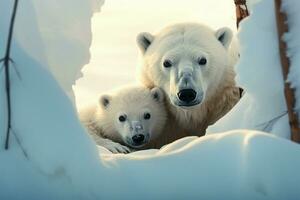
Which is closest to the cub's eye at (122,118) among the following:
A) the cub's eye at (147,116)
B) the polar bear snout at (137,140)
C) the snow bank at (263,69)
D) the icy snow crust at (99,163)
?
the cub's eye at (147,116)

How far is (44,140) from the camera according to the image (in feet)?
7.81

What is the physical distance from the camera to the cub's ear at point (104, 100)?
5919mm

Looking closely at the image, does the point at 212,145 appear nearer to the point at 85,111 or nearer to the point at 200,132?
the point at 200,132

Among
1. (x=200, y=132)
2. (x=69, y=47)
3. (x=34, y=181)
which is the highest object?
(x=69, y=47)

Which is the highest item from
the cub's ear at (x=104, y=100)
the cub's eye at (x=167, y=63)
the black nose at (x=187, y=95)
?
the cub's eye at (x=167, y=63)

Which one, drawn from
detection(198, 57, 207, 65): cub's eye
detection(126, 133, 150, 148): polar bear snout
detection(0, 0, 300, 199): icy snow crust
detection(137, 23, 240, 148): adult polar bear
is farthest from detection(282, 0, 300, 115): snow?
detection(126, 133, 150, 148): polar bear snout

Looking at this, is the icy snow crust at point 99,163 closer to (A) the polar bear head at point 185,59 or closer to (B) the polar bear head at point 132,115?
(A) the polar bear head at point 185,59

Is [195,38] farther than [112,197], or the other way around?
[195,38]

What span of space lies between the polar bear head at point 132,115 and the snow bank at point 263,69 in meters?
2.35

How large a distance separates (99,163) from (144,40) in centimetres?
358

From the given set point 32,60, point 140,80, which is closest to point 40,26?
point 32,60

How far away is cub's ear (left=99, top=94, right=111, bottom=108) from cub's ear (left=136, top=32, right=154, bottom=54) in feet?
1.64

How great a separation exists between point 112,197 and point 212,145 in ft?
1.32

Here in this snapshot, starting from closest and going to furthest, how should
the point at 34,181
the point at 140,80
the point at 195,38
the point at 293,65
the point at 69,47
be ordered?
the point at 34,181 → the point at 293,65 → the point at 69,47 → the point at 195,38 → the point at 140,80
